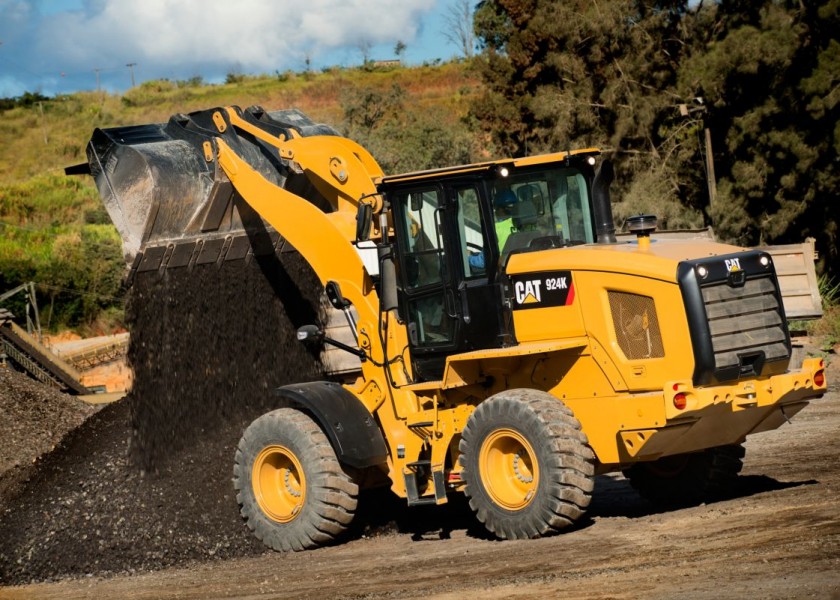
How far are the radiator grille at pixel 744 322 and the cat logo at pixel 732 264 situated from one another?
0.11 meters

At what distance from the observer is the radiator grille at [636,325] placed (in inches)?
303

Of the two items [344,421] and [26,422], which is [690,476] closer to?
[344,421]

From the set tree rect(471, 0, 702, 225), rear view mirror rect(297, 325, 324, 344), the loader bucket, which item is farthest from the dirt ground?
tree rect(471, 0, 702, 225)

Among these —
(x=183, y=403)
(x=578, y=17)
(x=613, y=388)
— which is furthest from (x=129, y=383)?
(x=578, y=17)

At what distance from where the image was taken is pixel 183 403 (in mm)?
11195

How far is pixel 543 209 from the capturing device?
866cm

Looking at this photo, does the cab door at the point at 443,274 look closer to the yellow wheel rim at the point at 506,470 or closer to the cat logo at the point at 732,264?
the yellow wheel rim at the point at 506,470

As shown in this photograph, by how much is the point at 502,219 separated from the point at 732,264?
166 centimetres

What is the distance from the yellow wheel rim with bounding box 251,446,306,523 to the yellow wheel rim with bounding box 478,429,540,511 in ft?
5.98

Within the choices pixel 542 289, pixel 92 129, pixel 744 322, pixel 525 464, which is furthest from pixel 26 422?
pixel 92 129

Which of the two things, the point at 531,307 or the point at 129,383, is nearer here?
the point at 531,307

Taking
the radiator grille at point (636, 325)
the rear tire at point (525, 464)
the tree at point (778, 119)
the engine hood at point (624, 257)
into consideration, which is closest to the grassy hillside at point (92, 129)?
the tree at point (778, 119)

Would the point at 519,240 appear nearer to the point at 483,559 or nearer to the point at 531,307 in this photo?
the point at 531,307

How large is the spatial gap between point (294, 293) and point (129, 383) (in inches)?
70.9
